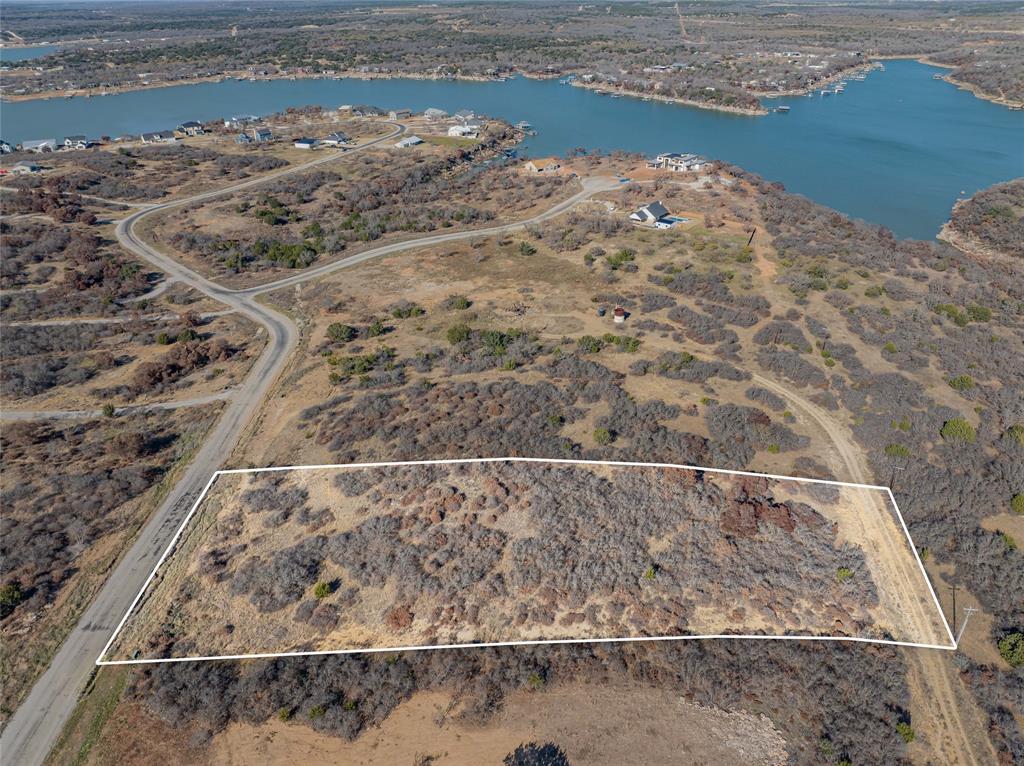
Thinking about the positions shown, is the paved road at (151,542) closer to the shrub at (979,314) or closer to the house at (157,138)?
the shrub at (979,314)

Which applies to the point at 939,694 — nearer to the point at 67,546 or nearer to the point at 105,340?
the point at 67,546

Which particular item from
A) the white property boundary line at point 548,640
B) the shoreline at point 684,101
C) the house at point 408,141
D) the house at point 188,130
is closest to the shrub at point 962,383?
the white property boundary line at point 548,640

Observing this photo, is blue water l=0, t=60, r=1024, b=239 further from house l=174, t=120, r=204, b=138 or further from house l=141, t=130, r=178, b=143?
house l=141, t=130, r=178, b=143

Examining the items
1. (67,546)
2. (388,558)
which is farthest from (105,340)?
(388,558)

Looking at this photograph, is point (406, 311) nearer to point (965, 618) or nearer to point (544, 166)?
point (965, 618)

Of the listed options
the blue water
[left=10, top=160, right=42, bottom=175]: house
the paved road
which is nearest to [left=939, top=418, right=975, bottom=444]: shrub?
the paved road
